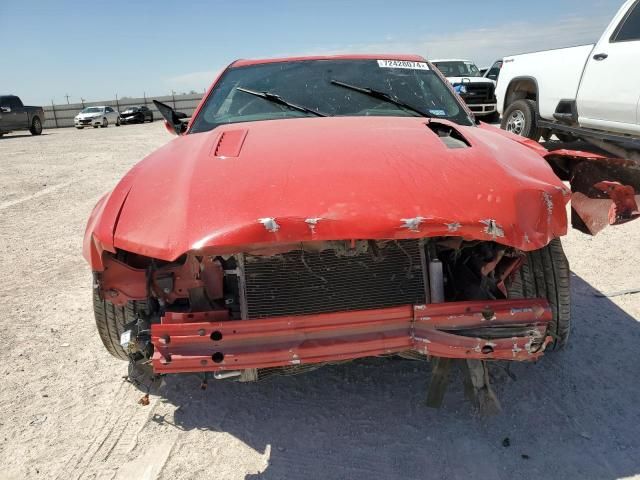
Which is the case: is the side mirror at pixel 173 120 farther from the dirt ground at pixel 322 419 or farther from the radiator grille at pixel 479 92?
the radiator grille at pixel 479 92

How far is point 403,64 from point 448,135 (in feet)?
3.99

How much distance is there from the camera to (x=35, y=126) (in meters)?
22.2

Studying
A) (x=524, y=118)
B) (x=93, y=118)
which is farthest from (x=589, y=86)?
(x=93, y=118)

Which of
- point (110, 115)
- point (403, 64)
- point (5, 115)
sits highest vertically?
point (403, 64)

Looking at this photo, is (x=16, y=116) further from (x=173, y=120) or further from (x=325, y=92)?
(x=325, y=92)

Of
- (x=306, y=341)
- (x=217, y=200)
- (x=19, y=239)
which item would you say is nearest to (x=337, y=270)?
(x=306, y=341)

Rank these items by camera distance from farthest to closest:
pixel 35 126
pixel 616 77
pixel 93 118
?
pixel 93 118 < pixel 35 126 < pixel 616 77

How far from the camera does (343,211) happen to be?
1.77 meters

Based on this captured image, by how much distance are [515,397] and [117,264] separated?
1.93 metres

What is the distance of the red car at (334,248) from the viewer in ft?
5.89

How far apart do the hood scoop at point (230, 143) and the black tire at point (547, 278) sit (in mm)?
1465

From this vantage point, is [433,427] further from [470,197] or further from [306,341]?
[470,197]

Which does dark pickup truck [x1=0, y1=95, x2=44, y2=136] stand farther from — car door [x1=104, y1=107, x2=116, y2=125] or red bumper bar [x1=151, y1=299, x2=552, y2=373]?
red bumper bar [x1=151, y1=299, x2=552, y2=373]

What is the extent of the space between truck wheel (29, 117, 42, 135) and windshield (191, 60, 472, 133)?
22140 millimetres
